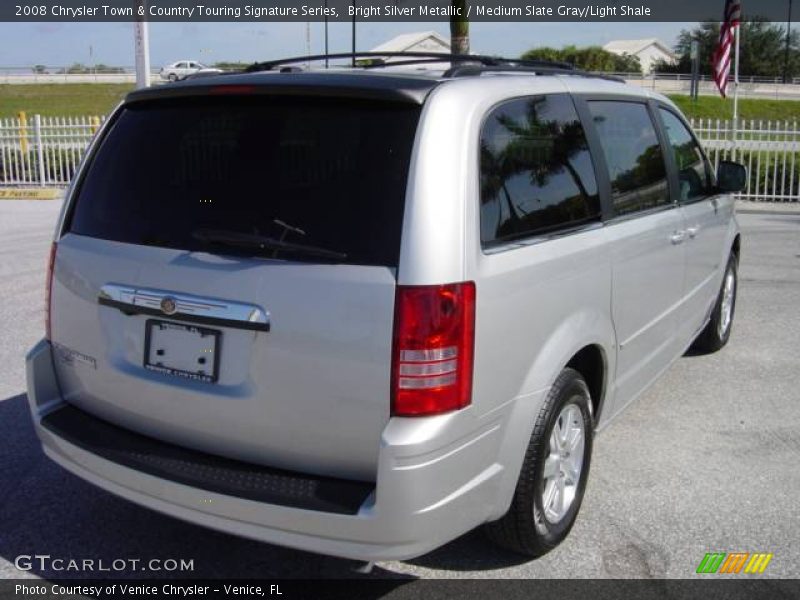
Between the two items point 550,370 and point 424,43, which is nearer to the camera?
point 550,370

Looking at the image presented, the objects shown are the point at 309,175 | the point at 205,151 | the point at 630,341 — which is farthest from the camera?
the point at 630,341

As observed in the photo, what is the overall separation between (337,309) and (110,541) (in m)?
1.64

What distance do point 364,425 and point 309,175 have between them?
84 centimetres

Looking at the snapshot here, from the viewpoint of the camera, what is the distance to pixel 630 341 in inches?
155

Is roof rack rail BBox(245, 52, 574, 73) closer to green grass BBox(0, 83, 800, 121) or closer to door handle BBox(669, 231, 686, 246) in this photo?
door handle BBox(669, 231, 686, 246)

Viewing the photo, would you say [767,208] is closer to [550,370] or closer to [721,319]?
[721,319]

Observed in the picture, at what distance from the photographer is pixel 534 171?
3189 mm

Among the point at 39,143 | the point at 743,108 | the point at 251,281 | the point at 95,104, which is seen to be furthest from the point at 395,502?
the point at 743,108

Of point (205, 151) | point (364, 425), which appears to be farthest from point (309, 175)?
point (364, 425)

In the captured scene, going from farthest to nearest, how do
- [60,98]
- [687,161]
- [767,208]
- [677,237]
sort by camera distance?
[60,98] < [767,208] < [687,161] < [677,237]

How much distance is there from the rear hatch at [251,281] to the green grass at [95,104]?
36.5 metres

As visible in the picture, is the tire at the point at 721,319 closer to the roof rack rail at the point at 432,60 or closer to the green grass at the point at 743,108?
the roof rack rail at the point at 432,60

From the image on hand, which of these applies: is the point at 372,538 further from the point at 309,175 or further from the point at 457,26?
the point at 457,26

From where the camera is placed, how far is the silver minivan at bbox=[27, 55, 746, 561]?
8.50ft
